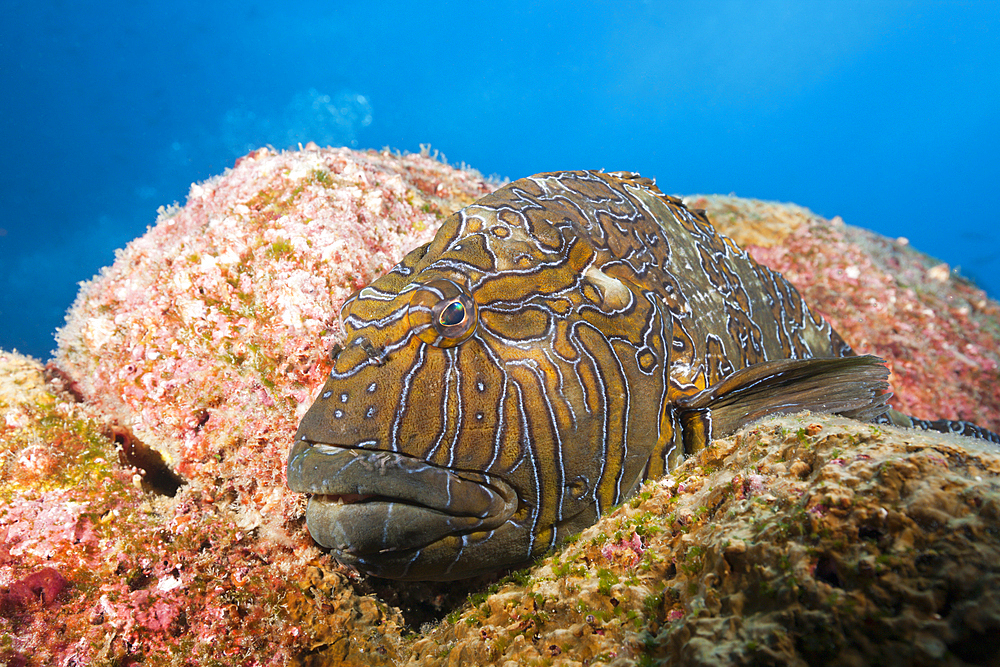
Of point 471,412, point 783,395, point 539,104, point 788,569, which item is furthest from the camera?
point 539,104

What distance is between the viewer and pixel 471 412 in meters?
2.55

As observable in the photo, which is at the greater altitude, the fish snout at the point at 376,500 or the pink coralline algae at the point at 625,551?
the fish snout at the point at 376,500

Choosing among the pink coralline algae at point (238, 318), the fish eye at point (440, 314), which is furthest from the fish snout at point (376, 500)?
the pink coralline algae at point (238, 318)

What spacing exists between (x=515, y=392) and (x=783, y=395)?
201 centimetres

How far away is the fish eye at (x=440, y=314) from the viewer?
101 inches

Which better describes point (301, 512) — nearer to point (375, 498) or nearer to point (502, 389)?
point (375, 498)

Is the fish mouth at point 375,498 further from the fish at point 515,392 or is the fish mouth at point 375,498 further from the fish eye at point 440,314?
the fish eye at point 440,314

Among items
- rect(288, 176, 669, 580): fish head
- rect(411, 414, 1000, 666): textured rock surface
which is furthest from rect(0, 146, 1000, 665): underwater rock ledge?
rect(288, 176, 669, 580): fish head

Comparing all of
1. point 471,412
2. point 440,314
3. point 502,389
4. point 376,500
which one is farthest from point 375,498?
point 440,314

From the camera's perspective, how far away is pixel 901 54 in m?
131

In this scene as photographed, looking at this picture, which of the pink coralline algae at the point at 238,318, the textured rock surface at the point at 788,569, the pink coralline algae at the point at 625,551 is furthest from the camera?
the pink coralline algae at the point at 238,318

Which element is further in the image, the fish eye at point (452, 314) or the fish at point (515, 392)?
the fish eye at point (452, 314)

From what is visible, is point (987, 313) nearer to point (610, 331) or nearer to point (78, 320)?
point (610, 331)

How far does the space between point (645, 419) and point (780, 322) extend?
282 cm
